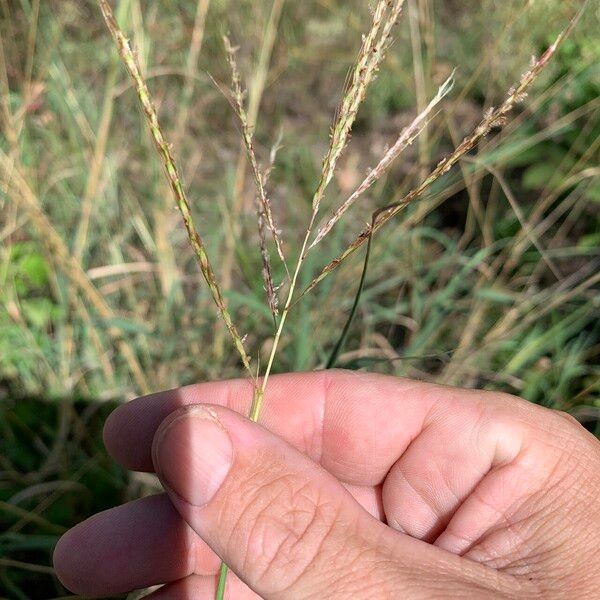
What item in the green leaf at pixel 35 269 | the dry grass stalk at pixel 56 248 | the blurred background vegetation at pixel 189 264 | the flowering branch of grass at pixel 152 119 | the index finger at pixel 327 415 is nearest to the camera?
the flowering branch of grass at pixel 152 119

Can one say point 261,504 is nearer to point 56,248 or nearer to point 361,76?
point 361,76

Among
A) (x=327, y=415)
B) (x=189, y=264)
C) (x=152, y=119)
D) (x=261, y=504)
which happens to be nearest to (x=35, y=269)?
(x=189, y=264)

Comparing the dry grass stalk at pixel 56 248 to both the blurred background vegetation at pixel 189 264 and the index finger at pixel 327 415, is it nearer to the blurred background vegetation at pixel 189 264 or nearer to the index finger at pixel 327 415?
the blurred background vegetation at pixel 189 264

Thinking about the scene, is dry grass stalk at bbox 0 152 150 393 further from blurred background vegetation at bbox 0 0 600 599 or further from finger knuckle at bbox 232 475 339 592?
finger knuckle at bbox 232 475 339 592

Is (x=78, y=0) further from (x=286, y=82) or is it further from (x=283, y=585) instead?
(x=283, y=585)

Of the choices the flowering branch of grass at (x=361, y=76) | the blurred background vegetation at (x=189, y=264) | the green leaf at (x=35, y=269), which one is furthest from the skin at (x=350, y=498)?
the green leaf at (x=35, y=269)

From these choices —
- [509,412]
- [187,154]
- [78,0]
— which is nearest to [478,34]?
[187,154]

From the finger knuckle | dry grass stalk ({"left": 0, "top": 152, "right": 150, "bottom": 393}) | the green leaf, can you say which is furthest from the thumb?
the green leaf
